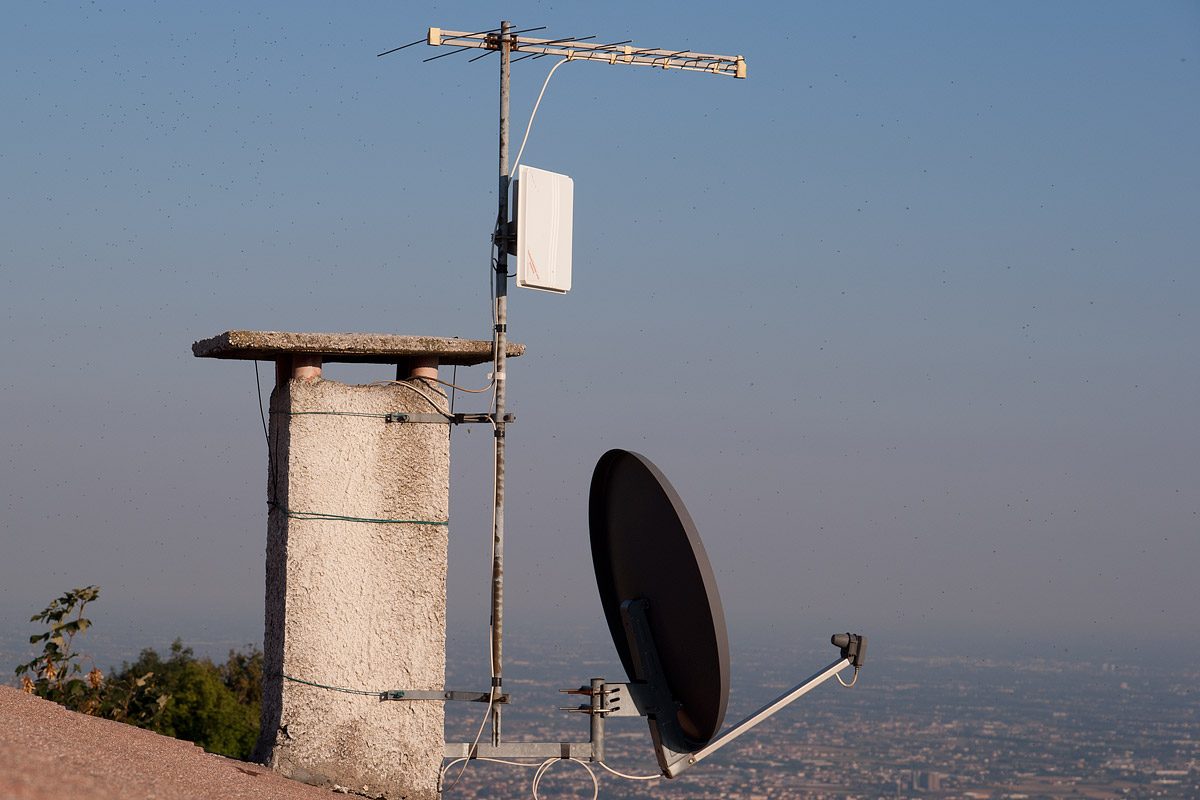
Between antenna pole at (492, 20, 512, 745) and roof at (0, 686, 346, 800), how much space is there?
1.13m

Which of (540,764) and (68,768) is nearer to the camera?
(68,768)

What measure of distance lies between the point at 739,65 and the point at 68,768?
5.16 metres

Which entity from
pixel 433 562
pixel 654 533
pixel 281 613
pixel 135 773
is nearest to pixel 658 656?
pixel 654 533

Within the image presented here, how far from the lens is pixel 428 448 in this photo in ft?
22.0

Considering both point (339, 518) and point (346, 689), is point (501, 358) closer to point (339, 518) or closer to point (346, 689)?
point (339, 518)

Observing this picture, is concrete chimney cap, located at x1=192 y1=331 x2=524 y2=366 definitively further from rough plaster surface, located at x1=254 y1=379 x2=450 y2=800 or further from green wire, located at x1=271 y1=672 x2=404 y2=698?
green wire, located at x1=271 y1=672 x2=404 y2=698

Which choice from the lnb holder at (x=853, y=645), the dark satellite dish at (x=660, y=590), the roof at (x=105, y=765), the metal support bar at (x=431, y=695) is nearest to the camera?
the roof at (x=105, y=765)

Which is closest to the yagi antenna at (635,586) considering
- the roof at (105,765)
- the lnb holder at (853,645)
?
the lnb holder at (853,645)

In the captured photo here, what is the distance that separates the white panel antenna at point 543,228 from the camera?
6.50 meters

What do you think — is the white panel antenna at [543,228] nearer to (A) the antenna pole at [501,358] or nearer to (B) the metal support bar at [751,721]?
(A) the antenna pole at [501,358]

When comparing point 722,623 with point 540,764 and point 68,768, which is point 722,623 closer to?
point 540,764

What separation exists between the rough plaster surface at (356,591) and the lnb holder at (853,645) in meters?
2.24

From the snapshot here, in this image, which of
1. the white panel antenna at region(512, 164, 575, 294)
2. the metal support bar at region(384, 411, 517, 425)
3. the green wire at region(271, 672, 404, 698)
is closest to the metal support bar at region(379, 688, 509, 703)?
the green wire at region(271, 672, 404, 698)

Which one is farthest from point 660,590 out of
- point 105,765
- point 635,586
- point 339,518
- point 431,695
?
point 105,765
